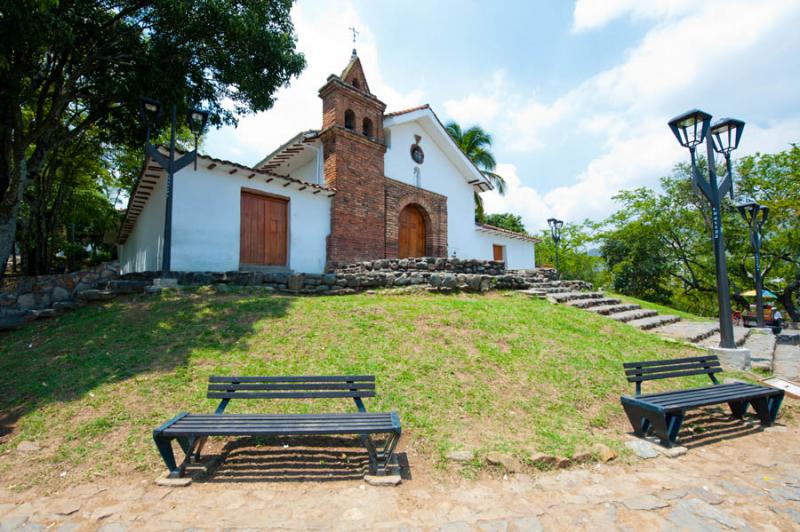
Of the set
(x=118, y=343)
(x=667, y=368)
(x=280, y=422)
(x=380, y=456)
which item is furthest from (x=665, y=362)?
(x=118, y=343)

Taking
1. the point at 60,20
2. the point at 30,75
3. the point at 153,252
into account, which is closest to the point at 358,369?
the point at 60,20

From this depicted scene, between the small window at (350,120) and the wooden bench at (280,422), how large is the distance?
405 inches

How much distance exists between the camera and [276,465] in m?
3.14

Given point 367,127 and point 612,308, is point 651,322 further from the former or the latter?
point 367,127

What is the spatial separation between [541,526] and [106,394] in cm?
439

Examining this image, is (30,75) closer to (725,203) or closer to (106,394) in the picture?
(106,394)

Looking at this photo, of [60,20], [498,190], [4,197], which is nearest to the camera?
[60,20]

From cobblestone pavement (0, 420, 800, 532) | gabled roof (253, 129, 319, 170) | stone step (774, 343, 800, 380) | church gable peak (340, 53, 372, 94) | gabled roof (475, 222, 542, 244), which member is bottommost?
stone step (774, 343, 800, 380)

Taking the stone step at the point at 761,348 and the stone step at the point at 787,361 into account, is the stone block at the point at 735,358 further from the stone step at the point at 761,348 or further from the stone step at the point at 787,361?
the stone step at the point at 787,361

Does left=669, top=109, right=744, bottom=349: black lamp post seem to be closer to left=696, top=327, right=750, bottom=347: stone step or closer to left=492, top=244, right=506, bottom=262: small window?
left=696, top=327, right=750, bottom=347: stone step

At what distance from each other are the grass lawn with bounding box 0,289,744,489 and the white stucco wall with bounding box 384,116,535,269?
7754mm

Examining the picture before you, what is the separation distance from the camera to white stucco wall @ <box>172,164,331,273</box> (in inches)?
348

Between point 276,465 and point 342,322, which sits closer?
point 276,465

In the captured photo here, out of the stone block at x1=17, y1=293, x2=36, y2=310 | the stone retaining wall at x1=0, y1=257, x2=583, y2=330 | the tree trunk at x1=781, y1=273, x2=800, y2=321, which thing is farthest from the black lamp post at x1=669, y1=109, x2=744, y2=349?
the tree trunk at x1=781, y1=273, x2=800, y2=321
